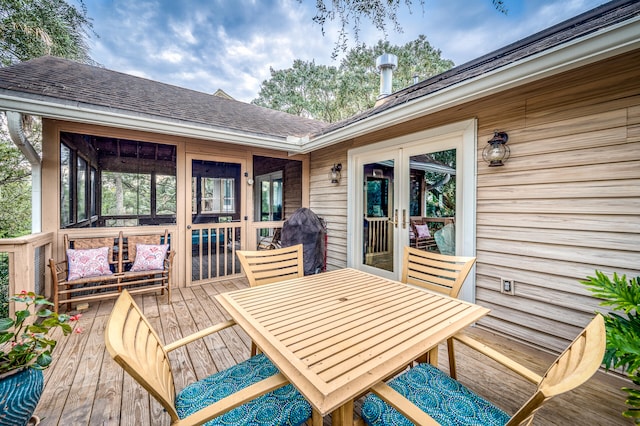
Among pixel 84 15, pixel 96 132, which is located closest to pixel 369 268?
pixel 96 132

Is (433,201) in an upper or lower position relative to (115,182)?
lower

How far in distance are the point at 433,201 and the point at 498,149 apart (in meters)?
0.96

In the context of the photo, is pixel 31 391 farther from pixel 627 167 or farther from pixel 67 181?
pixel 627 167

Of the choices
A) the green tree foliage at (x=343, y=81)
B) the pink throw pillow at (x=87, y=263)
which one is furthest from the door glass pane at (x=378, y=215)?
the green tree foliage at (x=343, y=81)

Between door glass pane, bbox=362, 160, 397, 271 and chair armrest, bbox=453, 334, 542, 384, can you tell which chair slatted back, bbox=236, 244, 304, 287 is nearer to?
chair armrest, bbox=453, 334, 542, 384

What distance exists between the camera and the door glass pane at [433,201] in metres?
3.08

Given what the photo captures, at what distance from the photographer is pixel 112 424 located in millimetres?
1508

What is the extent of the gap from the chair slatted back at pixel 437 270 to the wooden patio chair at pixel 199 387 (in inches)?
50.8

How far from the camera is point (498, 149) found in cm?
254

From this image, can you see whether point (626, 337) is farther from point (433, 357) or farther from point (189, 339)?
point (189, 339)

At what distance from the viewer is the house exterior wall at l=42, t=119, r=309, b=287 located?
3172mm

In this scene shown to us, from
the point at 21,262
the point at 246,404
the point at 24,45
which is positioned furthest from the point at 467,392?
the point at 24,45

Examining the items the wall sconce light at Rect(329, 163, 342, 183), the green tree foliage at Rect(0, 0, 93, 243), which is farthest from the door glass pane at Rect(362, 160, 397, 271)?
the green tree foliage at Rect(0, 0, 93, 243)

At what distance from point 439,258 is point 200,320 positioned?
2.61 metres
